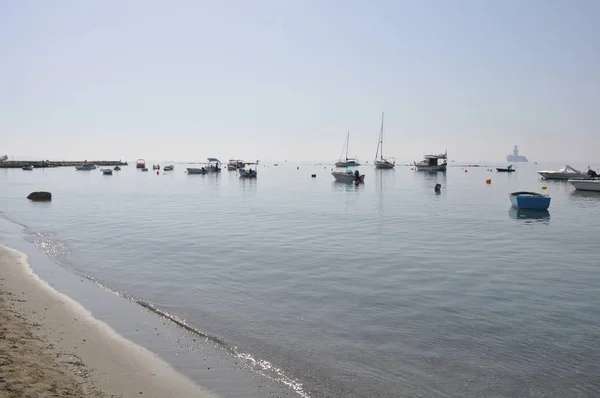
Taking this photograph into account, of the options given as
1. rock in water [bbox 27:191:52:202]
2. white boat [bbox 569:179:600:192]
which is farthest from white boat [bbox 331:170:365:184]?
rock in water [bbox 27:191:52:202]

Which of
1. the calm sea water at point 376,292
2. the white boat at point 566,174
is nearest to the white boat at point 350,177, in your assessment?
the white boat at point 566,174

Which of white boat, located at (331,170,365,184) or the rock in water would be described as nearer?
the rock in water

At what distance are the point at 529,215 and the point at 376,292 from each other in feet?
102

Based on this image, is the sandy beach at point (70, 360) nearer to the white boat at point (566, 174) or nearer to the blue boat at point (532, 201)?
the blue boat at point (532, 201)

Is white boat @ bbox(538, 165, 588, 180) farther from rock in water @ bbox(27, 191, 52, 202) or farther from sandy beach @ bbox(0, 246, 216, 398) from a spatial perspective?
sandy beach @ bbox(0, 246, 216, 398)

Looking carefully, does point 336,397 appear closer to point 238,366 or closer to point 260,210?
point 238,366

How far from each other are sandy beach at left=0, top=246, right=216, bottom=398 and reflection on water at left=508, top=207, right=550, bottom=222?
35.9 meters

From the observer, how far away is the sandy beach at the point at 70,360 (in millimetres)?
7453

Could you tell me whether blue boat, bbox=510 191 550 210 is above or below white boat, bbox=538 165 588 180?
below

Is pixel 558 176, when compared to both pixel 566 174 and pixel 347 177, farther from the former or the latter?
pixel 347 177

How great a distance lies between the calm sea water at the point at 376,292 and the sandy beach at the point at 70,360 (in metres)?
2.20

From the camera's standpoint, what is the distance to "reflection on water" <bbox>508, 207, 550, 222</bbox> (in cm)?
3838

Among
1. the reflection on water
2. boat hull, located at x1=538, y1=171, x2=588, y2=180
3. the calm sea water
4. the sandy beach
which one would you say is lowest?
the calm sea water

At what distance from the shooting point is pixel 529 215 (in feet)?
134
